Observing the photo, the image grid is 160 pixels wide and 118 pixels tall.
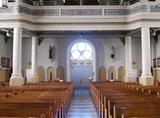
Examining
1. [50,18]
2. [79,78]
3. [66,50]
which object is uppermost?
[50,18]

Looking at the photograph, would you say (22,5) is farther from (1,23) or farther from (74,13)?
(74,13)

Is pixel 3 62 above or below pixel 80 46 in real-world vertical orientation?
below

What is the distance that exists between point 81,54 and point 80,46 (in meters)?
0.83

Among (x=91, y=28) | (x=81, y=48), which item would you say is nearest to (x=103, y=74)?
(x=81, y=48)

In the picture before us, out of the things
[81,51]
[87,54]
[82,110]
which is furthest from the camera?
[87,54]

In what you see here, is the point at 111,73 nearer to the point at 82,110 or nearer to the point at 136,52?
the point at 136,52

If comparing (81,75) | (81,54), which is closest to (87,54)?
(81,54)

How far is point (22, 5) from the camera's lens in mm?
17547

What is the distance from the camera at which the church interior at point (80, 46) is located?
52.4ft

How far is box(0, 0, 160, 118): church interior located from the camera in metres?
16.0

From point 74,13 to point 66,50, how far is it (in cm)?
779

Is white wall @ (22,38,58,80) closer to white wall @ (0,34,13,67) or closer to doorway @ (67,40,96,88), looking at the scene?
white wall @ (0,34,13,67)

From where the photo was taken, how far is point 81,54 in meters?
27.6

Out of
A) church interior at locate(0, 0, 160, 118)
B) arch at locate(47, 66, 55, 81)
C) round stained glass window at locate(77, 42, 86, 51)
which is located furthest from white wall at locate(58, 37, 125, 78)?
round stained glass window at locate(77, 42, 86, 51)
